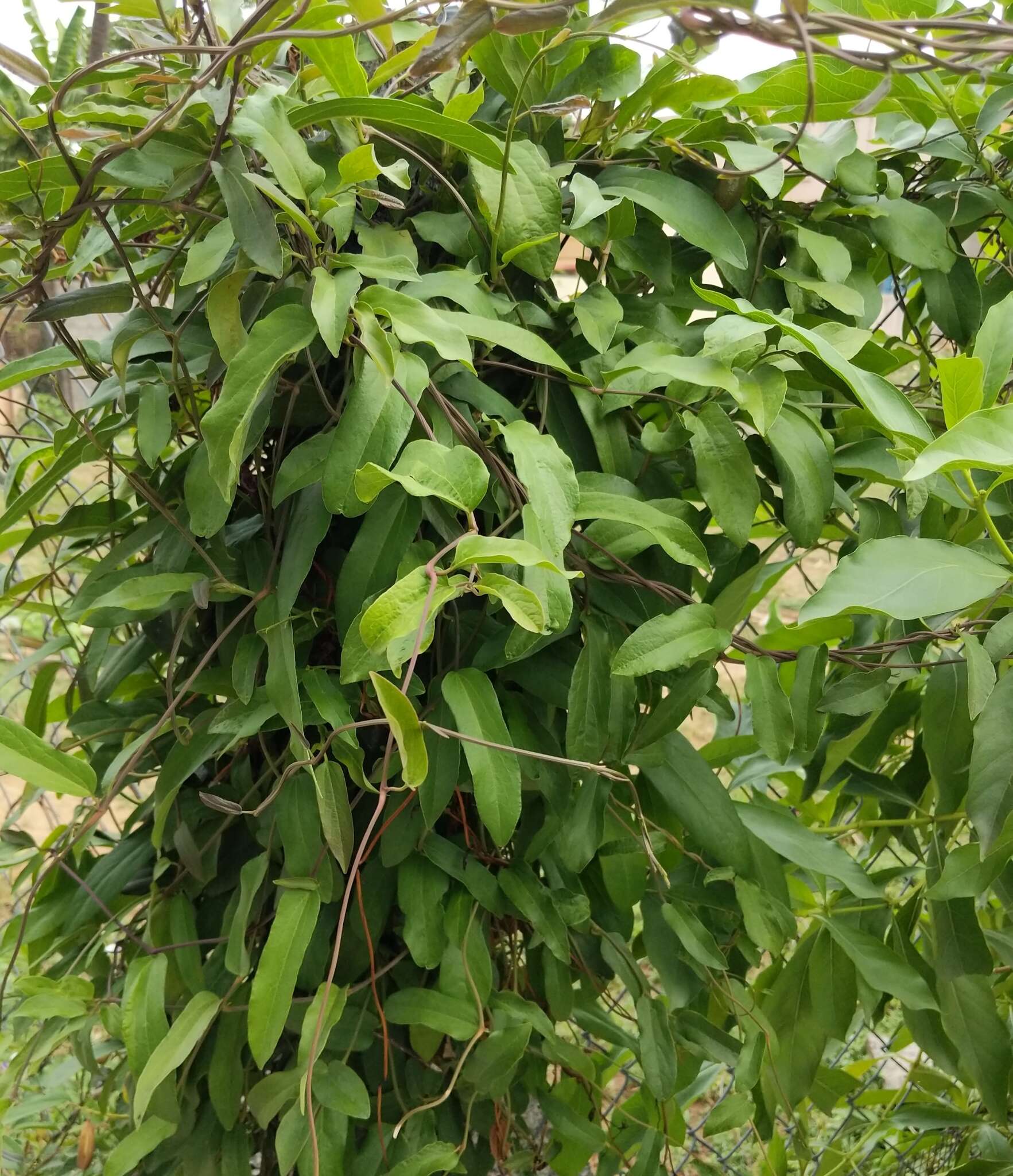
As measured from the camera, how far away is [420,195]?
0.65m

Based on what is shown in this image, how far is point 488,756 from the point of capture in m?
0.56

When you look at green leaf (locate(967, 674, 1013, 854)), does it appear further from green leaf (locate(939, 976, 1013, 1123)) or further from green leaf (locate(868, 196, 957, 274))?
green leaf (locate(868, 196, 957, 274))

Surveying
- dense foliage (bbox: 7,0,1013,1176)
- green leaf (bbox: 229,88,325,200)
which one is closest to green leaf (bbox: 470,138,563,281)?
dense foliage (bbox: 7,0,1013,1176)

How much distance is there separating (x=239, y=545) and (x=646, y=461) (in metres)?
0.29

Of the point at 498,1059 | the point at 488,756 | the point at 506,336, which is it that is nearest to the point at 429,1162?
the point at 498,1059

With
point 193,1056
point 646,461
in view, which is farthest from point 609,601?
point 193,1056

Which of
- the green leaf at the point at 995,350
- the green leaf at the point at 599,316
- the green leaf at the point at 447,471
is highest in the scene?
the green leaf at the point at 447,471

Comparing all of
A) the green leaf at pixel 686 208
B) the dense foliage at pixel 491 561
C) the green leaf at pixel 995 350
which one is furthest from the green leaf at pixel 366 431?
the green leaf at pixel 995 350

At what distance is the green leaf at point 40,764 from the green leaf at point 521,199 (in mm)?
413

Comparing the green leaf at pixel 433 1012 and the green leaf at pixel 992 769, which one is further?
the green leaf at pixel 433 1012

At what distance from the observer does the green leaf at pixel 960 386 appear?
1.73ft

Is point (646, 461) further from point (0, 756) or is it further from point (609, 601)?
point (0, 756)

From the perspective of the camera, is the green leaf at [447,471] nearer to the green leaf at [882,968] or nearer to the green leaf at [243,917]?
the green leaf at [243,917]

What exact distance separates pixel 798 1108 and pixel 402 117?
83 centimetres
